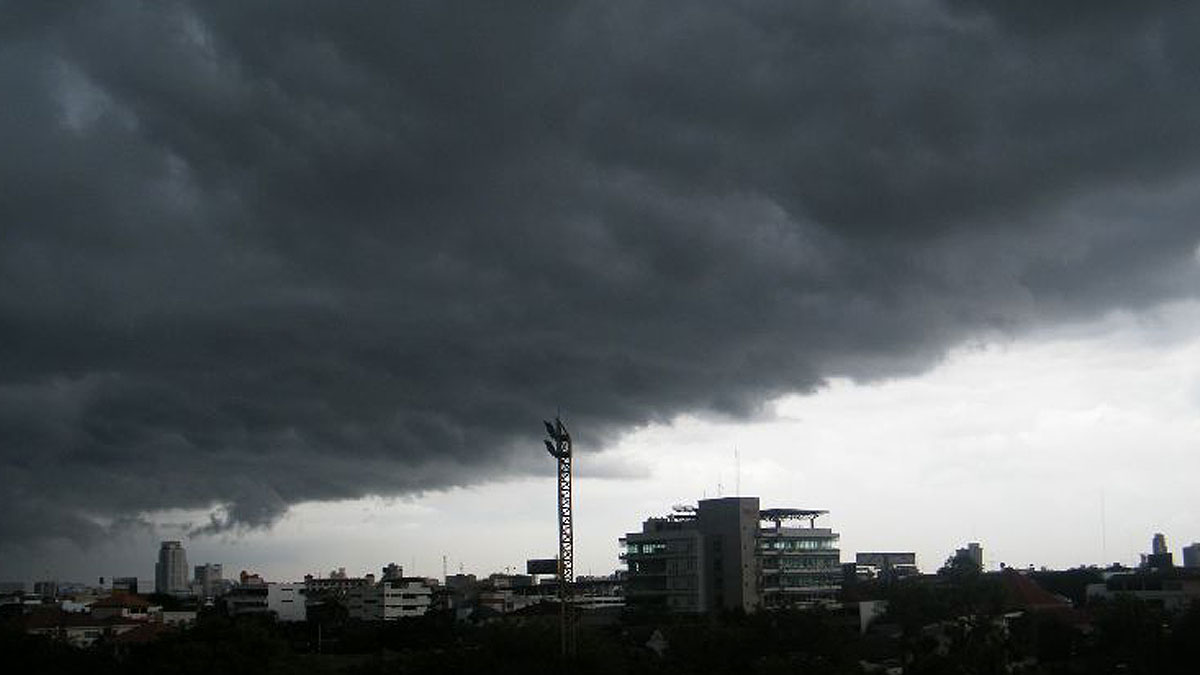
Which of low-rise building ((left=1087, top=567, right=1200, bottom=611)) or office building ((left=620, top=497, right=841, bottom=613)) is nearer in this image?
low-rise building ((left=1087, top=567, right=1200, bottom=611))

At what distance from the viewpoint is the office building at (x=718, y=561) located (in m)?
158

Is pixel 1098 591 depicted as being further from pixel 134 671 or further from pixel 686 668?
pixel 134 671

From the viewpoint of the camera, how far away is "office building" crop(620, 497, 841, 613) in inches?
6230

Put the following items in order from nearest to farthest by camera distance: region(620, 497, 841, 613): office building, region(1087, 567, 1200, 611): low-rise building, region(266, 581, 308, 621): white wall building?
1. region(1087, 567, 1200, 611): low-rise building
2. region(620, 497, 841, 613): office building
3. region(266, 581, 308, 621): white wall building

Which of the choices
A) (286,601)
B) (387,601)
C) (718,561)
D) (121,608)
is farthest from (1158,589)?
(121,608)

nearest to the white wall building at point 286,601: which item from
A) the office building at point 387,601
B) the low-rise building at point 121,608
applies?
the office building at point 387,601

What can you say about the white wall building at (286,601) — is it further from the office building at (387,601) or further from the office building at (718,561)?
the office building at (718,561)

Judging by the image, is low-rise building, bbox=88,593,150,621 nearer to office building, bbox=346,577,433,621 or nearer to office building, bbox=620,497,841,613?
office building, bbox=346,577,433,621

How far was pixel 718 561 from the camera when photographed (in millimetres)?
159500

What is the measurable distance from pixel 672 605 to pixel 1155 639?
78.3 m

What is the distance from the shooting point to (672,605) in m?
159

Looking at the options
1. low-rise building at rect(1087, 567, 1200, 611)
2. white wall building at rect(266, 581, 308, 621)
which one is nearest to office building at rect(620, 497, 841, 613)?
low-rise building at rect(1087, 567, 1200, 611)

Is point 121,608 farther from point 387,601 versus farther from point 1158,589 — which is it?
point 1158,589

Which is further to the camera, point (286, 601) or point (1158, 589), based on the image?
point (286, 601)
